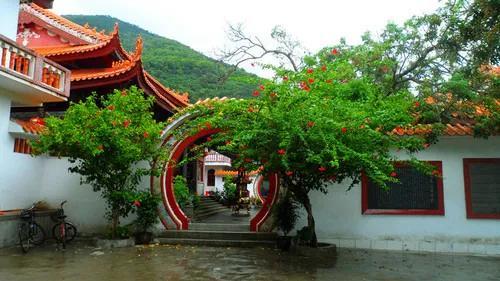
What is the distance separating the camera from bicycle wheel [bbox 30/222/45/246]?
8523 mm

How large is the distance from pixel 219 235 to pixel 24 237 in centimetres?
401

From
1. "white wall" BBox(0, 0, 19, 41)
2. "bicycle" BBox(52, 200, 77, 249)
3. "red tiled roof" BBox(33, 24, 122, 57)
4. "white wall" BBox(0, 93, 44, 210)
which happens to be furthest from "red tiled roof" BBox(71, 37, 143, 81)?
"bicycle" BBox(52, 200, 77, 249)

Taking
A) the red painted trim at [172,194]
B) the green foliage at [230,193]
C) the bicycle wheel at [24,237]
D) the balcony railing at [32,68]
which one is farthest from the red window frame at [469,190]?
the green foliage at [230,193]

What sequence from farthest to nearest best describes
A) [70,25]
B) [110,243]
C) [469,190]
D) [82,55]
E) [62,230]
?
1. [70,25]
2. [82,55]
3. [469,190]
4. [110,243]
5. [62,230]

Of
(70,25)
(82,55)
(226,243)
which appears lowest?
(226,243)

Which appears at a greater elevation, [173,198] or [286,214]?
[173,198]

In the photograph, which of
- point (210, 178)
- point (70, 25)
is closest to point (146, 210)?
point (70, 25)

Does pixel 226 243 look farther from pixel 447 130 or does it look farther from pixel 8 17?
pixel 8 17

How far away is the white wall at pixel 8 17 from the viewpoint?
31.2 ft

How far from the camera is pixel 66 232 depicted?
9109 millimetres

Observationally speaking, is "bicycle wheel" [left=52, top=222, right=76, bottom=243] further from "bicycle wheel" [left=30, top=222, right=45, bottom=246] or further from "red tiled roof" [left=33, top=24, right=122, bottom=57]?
"red tiled roof" [left=33, top=24, right=122, bottom=57]

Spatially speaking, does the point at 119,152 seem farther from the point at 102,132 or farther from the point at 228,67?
the point at 228,67

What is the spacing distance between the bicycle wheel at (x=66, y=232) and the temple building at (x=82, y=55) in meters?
4.04

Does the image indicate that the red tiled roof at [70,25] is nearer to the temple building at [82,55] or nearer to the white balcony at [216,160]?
the temple building at [82,55]
